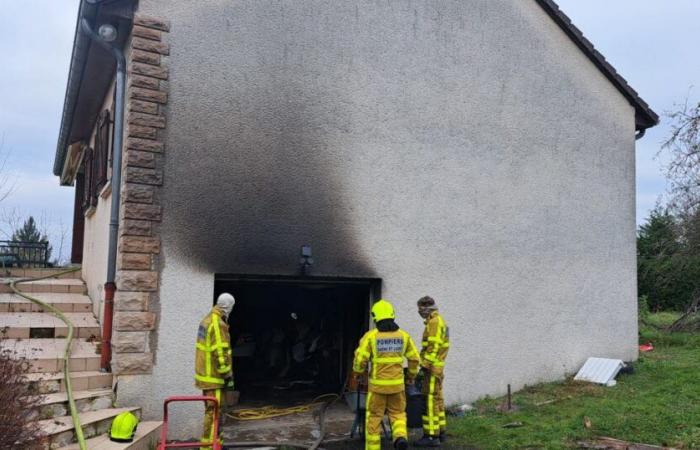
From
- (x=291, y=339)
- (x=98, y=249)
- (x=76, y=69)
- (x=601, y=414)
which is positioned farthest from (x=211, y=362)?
(x=291, y=339)

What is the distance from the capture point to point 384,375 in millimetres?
6633

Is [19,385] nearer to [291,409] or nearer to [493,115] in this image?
[291,409]

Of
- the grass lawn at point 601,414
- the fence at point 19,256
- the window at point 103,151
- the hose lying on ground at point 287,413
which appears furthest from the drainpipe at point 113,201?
the fence at point 19,256

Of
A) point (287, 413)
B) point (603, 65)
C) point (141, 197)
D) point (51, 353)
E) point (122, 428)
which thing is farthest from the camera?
point (603, 65)

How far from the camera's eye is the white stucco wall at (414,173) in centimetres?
761

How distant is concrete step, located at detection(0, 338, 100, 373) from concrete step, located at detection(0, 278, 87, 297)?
82.9 inches

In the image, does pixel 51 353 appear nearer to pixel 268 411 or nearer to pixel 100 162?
pixel 268 411

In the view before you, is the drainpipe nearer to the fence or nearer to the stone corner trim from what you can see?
the stone corner trim

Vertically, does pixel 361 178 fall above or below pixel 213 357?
above

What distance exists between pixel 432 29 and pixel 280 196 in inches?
157

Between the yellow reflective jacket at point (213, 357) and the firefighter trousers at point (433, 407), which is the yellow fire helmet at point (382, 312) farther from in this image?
the yellow reflective jacket at point (213, 357)

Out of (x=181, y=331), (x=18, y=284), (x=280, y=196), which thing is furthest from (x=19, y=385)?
(x=18, y=284)

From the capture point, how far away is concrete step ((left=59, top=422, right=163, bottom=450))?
584cm

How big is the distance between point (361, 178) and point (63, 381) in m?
4.72
